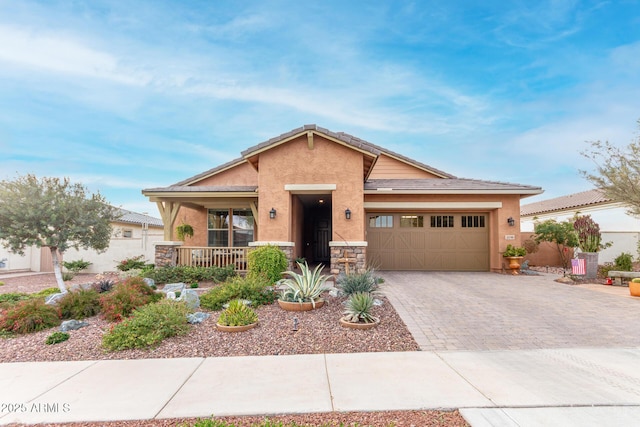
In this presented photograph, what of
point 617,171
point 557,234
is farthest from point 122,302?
point 557,234

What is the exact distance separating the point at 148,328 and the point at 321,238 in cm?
1365

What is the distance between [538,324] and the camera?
5879 mm

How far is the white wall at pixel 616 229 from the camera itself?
16.0m

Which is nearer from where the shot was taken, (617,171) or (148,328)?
(148,328)

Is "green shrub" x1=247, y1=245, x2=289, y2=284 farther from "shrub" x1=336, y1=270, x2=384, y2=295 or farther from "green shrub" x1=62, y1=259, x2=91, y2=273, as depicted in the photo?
"green shrub" x1=62, y1=259, x2=91, y2=273

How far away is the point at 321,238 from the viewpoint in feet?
60.6

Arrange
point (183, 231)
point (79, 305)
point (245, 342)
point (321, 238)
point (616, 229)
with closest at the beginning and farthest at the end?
1. point (245, 342)
2. point (79, 305)
3. point (183, 231)
4. point (616, 229)
5. point (321, 238)

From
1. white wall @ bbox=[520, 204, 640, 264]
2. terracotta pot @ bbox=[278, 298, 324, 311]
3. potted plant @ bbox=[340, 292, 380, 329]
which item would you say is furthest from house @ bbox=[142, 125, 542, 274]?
white wall @ bbox=[520, 204, 640, 264]

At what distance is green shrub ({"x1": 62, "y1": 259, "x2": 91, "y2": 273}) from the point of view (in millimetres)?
14863

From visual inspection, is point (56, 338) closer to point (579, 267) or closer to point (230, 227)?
point (230, 227)

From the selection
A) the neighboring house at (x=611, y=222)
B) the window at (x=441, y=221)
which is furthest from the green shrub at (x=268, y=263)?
the neighboring house at (x=611, y=222)

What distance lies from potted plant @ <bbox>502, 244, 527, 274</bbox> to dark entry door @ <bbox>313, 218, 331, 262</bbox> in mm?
9118

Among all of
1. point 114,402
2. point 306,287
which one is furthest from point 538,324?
point 114,402

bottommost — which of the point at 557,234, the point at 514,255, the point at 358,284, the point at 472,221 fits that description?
the point at 358,284
